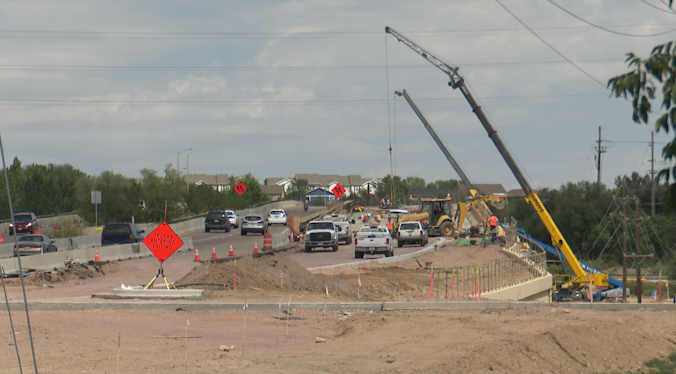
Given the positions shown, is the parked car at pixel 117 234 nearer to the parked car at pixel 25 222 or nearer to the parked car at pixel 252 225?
the parked car at pixel 25 222

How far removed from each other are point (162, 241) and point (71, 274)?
8.84 meters

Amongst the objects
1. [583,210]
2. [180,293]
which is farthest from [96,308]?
[583,210]

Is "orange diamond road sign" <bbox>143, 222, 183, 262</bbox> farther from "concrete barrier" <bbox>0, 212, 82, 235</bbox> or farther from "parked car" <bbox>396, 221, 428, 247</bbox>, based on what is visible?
"concrete barrier" <bbox>0, 212, 82, 235</bbox>

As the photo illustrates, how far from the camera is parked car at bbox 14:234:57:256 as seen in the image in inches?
1336

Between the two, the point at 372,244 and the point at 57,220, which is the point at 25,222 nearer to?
the point at 57,220

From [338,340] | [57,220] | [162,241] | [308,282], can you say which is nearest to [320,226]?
[308,282]

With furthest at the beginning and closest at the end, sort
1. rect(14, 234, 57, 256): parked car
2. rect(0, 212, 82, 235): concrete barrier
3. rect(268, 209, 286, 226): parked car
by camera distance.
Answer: rect(268, 209, 286, 226): parked car → rect(0, 212, 82, 235): concrete barrier → rect(14, 234, 57, 256): parked car

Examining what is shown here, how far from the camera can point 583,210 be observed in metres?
96.0

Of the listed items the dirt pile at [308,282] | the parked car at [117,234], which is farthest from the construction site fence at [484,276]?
the parked car at [117,234]

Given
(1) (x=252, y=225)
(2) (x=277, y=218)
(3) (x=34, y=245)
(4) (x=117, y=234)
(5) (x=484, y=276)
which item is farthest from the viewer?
(2) (x=277, y=218)

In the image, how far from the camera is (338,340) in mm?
14188

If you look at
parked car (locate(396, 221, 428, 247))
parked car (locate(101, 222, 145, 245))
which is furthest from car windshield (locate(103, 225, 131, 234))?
parked car (locate(396, 221, 428, 247))

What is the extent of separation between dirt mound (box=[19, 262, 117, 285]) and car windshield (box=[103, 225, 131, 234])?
999cm

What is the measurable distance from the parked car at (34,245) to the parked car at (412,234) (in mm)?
20951
